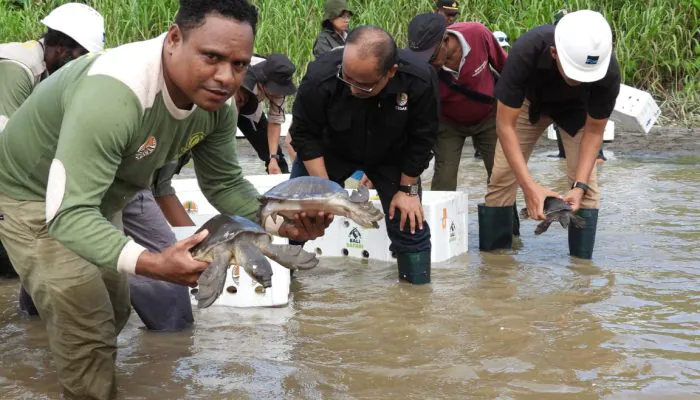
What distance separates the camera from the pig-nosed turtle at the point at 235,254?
2.74 meters

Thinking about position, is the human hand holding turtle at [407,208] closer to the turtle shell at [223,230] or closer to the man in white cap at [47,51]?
the man in white cap at [47,51]

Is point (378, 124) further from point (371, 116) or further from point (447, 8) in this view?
point (447, 8)

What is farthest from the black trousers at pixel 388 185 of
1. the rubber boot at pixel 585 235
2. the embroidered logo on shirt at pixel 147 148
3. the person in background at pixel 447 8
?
the person in background at pixel 447 8

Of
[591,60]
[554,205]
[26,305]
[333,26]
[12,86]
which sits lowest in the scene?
[26,305]

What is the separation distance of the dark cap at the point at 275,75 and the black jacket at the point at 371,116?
3.55 feet

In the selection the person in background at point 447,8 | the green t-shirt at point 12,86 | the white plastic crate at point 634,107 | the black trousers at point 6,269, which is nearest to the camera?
the green t-shirt at point 12,86

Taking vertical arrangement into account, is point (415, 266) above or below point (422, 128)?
below

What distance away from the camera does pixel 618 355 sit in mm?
4109

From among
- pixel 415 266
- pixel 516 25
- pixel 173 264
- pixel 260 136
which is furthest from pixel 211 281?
pixel 516 25

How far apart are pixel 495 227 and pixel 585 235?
2.06 ft

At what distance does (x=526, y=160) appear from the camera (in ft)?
19.7

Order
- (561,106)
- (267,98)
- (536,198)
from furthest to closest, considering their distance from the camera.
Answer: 1. (267,98)
2. (561,106)
3. (536,198)

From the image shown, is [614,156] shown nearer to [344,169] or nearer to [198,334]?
[344,169]

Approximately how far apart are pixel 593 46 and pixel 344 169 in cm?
149
